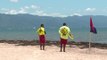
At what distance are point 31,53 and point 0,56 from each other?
6.94ft

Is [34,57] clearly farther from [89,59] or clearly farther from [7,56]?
[89,59]

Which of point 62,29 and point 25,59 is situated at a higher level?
point 62,29

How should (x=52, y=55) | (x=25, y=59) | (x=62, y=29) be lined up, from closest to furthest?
(x=25, y=59)
(x=52, y=55)
(x=62, y=29)

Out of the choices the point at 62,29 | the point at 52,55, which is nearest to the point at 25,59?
the point at 52,55

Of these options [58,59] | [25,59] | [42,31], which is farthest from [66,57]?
[42,31]

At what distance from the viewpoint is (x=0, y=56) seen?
2380cm

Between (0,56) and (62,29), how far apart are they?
5.91 meters

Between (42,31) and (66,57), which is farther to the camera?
(42,31)

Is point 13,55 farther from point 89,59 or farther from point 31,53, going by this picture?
point 89,59

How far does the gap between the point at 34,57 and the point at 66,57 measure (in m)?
1.99

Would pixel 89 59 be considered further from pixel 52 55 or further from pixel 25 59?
pixel 25 59

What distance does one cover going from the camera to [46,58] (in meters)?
23.8

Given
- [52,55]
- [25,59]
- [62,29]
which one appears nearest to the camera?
[25,59]

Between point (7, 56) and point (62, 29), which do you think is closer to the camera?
point (7, 56)
